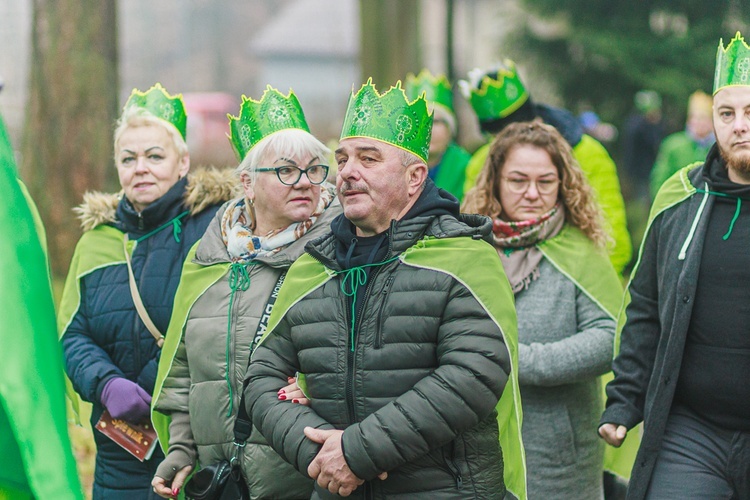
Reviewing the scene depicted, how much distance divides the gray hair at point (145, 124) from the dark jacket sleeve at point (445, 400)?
6.67 ft

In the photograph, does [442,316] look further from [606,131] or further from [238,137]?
[606,131]

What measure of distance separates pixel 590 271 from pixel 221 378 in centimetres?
165

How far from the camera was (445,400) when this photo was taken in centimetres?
341

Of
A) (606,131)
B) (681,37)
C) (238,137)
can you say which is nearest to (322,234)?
(238,137)

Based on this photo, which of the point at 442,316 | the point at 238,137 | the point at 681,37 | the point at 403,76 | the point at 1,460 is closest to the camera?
the point at 1,460

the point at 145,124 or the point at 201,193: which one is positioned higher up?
the point at 145,124

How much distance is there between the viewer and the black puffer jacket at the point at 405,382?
11.1ft

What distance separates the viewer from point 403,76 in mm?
15086

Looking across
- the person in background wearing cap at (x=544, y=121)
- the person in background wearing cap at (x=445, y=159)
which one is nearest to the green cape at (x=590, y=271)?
the person in background wearing cap at (x=544, y=121)

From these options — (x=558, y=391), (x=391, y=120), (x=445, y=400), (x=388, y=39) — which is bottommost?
(x=558, y=391)

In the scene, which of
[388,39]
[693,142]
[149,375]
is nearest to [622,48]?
[693,142]

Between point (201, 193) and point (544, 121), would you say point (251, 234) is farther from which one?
point (544, 121)

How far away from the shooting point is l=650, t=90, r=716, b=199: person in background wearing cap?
11.5 m

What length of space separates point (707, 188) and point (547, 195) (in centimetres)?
95
